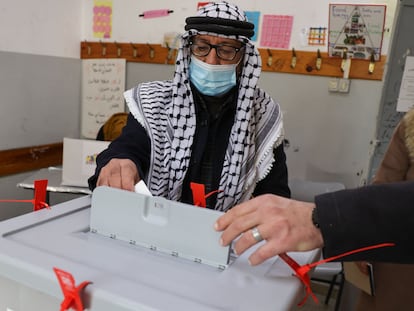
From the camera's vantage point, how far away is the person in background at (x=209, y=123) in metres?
1.12

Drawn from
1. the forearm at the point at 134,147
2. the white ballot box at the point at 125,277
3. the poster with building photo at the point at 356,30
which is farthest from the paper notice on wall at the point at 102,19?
the white ballot box at the point at 125,277

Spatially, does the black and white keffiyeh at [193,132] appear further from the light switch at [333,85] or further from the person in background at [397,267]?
the light switch at [333,85]

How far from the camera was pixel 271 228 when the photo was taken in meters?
0.56

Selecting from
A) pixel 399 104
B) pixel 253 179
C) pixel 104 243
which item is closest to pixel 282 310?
pixel 104 243

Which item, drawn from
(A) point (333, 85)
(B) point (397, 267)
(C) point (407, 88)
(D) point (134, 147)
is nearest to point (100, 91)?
(A) point (333, 85)

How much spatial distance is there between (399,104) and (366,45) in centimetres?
54

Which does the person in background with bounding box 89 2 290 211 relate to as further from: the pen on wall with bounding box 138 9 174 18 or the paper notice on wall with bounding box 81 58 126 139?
the paper notice on wall with bounding box 81 58 126 139

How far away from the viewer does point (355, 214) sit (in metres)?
0.55

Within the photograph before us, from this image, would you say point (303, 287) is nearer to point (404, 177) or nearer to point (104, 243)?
point (104, 243)

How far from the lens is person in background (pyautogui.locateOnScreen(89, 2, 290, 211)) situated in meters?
1.12

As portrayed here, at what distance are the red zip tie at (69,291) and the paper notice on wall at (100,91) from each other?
2216 mm

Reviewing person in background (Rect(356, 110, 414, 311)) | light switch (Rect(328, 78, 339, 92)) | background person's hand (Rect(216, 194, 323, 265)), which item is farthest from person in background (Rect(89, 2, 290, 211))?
light switch (Rect(328, 78, 339, 92))

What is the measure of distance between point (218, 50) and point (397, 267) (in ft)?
3.09

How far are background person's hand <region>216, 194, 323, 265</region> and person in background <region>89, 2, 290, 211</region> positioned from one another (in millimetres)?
540
